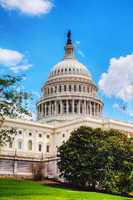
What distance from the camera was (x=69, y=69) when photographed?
513 feet

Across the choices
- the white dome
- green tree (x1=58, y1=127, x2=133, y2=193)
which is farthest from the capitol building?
green tree (x1=58, y1=127, x2=133, y2=193)

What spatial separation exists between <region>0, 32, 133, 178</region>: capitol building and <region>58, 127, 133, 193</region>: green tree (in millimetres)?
19208

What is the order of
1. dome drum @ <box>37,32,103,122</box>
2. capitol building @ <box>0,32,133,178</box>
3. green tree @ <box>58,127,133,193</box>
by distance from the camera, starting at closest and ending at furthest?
green tree @ <box>58,127,133,193</box>
capitol building @ <box>0,32,133,178</box>
dome drum @ <box>37,32,103,122</box>

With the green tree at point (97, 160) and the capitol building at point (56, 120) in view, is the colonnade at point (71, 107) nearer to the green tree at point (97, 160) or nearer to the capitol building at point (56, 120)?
the capitol building at point (56, 120)

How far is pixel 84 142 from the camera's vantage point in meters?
73.1

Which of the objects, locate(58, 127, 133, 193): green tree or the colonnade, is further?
the colonnade

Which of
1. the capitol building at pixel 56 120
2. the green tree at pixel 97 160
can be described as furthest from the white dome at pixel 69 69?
the green tree at pixel 97 160

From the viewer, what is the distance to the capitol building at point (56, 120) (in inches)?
3691

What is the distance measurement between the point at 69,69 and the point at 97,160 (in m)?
89.8

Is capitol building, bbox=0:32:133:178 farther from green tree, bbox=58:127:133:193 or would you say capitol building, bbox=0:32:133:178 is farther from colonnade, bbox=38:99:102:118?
green tree, bbox=58:127:133:193

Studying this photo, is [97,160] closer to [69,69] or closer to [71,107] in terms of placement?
[71,107]

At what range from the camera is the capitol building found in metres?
93.8

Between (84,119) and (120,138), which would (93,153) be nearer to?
(120,138)

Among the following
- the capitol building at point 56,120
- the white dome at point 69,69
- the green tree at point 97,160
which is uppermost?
the white dome at point 69,69
